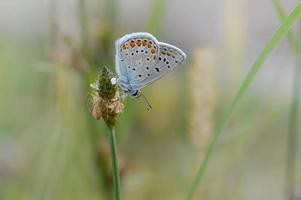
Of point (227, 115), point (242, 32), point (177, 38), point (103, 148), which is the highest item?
point (227, 115)

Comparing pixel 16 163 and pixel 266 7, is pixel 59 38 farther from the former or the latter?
pixel 266 7

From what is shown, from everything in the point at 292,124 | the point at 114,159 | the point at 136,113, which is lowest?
the point at 136,113

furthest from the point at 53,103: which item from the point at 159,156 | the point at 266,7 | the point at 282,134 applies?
the point at 266,7

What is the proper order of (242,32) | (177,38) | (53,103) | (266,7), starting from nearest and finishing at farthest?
(242,32) < (53,103) < (177,38) < (266,7)

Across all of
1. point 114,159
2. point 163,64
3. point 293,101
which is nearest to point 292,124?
point 293,101

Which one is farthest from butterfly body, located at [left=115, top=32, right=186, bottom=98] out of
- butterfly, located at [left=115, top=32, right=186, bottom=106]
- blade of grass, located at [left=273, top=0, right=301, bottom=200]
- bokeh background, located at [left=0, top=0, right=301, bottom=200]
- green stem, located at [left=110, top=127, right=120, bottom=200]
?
bokeh background, located at [left=0, top=0, right=301, bottom=200]

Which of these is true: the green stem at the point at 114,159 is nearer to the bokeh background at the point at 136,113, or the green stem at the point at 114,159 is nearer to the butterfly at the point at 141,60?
the butterfly at the point at 141,60

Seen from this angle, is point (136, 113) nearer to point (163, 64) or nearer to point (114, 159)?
point (163, 64)
